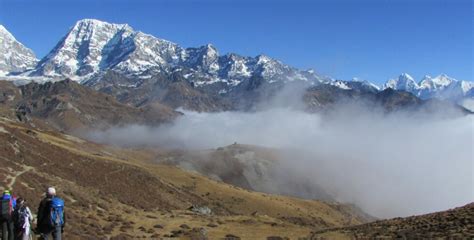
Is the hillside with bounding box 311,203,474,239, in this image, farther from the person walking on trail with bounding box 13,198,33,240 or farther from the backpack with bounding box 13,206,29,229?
the backpack with bounding box 13,206,29,229

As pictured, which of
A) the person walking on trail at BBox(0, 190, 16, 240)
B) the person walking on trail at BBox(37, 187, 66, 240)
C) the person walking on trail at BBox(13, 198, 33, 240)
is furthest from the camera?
the person walking on trail at BBox(0, 190, 16, 240)

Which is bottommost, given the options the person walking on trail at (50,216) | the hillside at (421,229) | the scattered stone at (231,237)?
the person walking on trail at (50,216)

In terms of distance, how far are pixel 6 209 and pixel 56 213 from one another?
6883 millimetres

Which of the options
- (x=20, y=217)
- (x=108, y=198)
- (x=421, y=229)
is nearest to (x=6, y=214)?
(x=20, y=217)

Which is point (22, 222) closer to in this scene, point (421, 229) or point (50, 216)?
point (50, 216)

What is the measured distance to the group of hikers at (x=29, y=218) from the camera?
2131 centimetres

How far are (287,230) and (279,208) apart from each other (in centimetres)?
7896

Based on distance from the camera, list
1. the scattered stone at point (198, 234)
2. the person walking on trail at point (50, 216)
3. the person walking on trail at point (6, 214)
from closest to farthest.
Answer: the person walking on trail at point (50, 216), the person walking on trail at point (6, 214), the scattered stone at point (198, 234)

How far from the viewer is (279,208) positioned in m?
138

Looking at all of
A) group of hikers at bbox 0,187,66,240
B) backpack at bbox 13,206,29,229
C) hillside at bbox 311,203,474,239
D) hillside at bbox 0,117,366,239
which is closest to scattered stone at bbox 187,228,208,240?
hillside at bbox 0,117,366,239

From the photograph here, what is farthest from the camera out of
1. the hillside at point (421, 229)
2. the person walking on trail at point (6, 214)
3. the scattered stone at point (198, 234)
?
the scattered stone at point (198, 234)

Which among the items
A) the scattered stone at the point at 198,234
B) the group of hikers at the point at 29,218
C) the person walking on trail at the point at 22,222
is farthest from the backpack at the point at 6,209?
the scattered stone at the point at 198,234

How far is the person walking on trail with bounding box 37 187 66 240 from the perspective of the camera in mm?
21234

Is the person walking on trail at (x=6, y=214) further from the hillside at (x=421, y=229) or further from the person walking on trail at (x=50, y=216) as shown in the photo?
the hillside at (x=421, y=229)
